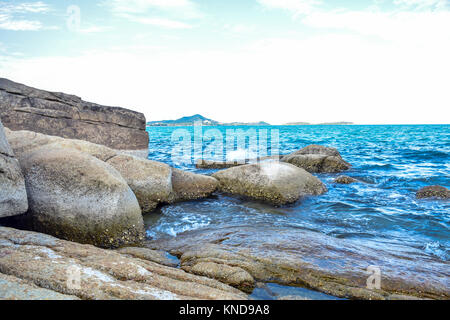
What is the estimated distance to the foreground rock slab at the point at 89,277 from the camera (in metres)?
2.50

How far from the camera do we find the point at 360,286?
3.40m

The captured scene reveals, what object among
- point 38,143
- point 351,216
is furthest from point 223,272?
point 38,143

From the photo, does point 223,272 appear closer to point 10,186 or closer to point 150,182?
point 10,186

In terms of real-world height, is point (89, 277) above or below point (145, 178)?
below

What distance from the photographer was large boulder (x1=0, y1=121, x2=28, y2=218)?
4.08 meters

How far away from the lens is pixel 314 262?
3.95m

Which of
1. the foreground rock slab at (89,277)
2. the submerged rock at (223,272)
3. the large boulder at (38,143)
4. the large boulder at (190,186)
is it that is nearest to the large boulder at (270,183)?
the large boulder at (190,186)

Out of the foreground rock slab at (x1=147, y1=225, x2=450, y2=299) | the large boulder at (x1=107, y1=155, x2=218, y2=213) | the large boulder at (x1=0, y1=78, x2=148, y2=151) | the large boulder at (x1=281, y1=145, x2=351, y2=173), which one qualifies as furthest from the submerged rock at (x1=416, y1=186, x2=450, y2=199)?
the large boulder at (x1=0, y1=78, x2=148, y2=151)

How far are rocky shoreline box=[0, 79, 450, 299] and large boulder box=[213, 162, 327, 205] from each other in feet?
0.11

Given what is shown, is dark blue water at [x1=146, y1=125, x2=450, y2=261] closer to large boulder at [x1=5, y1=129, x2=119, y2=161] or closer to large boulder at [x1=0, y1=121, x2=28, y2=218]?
large boulder at [x1=5, y1=129, x2=119, y2=161]

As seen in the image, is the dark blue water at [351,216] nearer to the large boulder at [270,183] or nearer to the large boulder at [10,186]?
the large boulder at [270,183]

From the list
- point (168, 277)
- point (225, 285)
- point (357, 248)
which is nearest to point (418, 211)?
point (357, 248)

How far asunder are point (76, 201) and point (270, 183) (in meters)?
4.87
